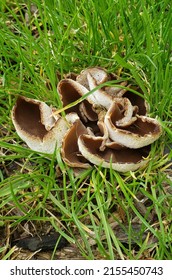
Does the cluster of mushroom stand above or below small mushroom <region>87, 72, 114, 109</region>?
below

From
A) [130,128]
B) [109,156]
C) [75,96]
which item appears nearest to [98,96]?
[75,96]

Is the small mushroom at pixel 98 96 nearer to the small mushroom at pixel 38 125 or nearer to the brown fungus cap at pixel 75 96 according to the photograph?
the brown fungus cap at pixel 75 96

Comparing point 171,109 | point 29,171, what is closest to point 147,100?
point 171,109

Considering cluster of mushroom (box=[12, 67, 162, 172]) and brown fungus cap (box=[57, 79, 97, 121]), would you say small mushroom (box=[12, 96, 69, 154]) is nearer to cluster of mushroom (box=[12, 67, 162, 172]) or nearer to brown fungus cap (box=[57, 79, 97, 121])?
cluster of mushroom (box=[12, 67, 162, 172])

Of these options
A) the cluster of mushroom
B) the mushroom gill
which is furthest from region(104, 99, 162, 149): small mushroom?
the mushroom gill

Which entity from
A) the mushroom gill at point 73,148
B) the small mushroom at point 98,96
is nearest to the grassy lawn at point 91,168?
the mushroom gill at point 73,148

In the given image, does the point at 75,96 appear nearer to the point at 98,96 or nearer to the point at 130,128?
the point at 98,96
